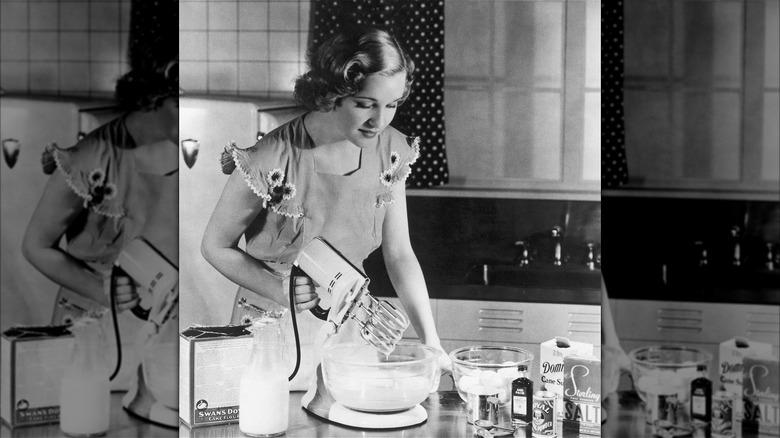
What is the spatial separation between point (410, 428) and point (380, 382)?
121 millimetres

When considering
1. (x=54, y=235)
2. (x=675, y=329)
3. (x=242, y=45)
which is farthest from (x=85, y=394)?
(x=675, y=329)

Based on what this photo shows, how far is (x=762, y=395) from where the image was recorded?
1727 millimetres

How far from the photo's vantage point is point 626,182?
187 cm

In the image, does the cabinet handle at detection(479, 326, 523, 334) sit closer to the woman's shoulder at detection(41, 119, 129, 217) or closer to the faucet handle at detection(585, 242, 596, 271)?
the faucet handle at detection(585, 242, 596, 271)

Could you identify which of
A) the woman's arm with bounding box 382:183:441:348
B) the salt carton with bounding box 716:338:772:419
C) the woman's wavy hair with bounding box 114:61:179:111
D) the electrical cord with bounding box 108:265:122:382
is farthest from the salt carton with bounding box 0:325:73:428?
the salt carton with bounding box 716:338:772:419

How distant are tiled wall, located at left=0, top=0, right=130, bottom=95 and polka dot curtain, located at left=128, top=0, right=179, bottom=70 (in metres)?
0.02

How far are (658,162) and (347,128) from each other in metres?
0.73

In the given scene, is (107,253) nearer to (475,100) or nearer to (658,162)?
(475,100)

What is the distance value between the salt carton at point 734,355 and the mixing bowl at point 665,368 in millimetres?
33

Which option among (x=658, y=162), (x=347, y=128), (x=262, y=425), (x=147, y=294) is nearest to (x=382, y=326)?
(x=262, y=425)

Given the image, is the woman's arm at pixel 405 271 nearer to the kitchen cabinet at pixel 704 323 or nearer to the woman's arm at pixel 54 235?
the kitchen cabinet at pixel 704 323

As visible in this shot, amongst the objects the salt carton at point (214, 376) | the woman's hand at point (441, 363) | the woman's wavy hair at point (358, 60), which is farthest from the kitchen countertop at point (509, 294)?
the woman's wavy hair at point (358, 60)

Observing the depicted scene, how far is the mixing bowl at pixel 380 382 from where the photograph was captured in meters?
1.80

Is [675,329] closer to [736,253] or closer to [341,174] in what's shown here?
[736,253]
